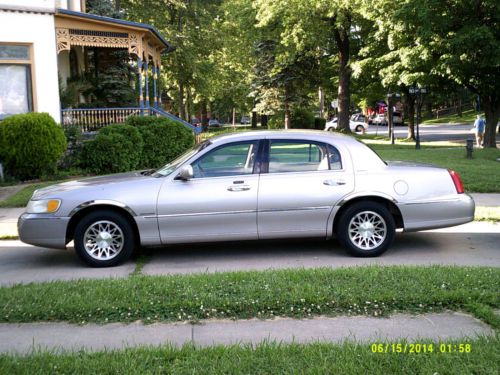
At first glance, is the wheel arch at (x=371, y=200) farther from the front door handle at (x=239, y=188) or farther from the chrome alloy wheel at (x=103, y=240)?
the chrome alloy wheel at (x=103, y=240)

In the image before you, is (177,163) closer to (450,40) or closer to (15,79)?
(15,79)

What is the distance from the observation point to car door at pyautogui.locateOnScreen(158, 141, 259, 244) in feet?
22.2

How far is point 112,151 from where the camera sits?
50.3 ft

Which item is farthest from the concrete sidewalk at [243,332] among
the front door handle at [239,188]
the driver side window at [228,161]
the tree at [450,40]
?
the tree at [450,40]

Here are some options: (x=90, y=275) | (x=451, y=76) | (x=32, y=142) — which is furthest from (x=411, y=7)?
(x=90, y=275)

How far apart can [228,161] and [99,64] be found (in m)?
18.2

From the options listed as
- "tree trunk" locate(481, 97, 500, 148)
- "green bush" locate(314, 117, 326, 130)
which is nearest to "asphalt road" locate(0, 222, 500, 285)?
"tree trunk" locate(481, 97, 500, 148)

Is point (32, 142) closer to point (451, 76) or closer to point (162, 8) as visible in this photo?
point (451, 76)

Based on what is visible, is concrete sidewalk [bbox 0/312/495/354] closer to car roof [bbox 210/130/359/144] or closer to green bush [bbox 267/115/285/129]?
car roof [bbox 210/130/359/144]

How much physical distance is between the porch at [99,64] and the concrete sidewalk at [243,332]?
Result: 1318cm

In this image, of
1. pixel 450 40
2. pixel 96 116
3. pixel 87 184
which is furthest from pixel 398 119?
pixel 87 184

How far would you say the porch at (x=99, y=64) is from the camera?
1706 cm

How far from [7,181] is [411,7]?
1685 centimetres

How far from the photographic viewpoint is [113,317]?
472cm
